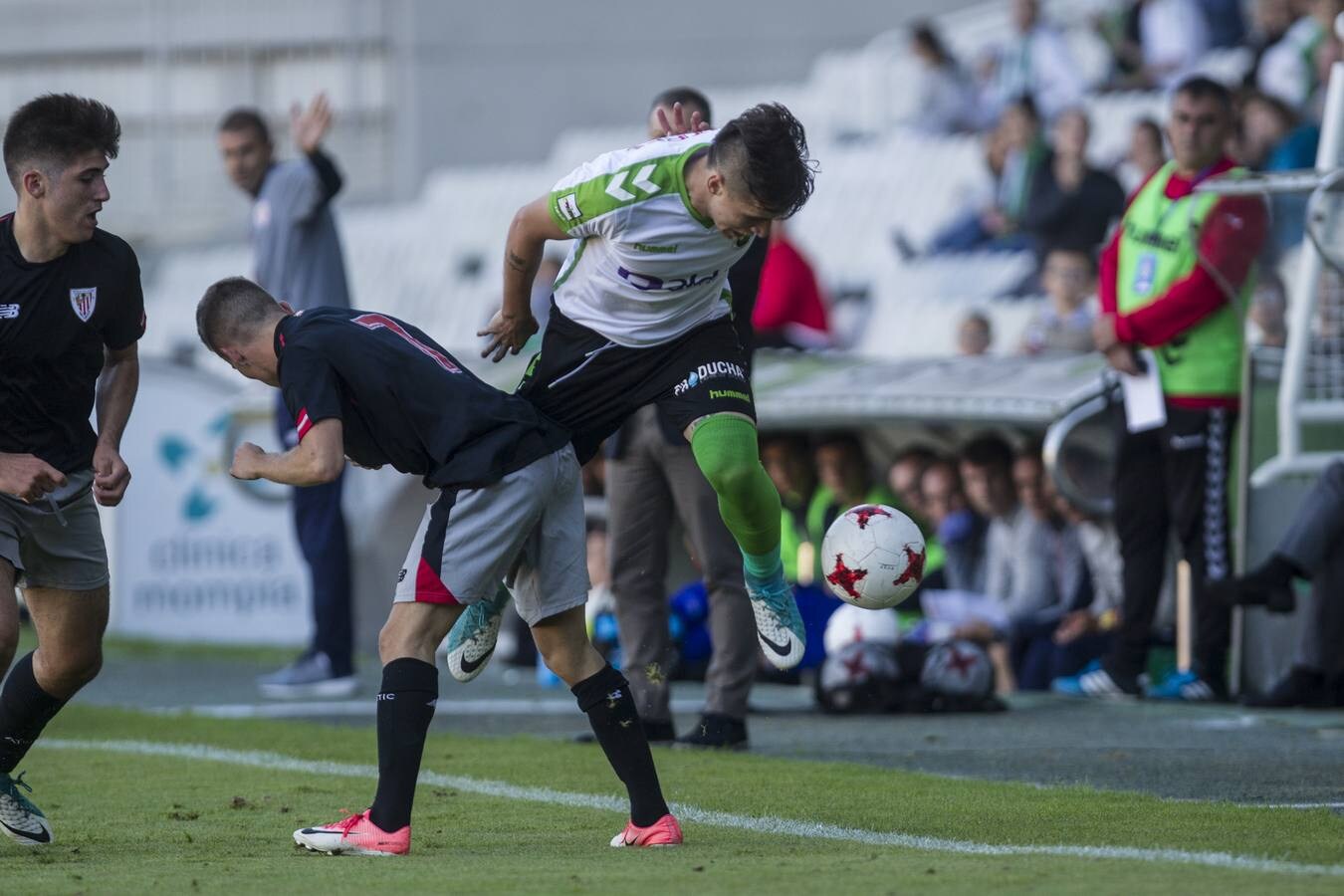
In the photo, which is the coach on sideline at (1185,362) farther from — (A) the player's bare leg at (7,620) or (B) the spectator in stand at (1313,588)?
(A) the player's bare leg at (7,620)

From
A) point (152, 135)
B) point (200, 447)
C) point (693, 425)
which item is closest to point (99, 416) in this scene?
point (693, 425)

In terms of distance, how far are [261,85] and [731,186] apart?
21924 mm

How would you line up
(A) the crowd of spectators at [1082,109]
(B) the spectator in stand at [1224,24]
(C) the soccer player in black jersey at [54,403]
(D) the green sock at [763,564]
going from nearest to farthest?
(C) the soccer player in black jersey at [54,403], (D) the green sock at [763,564], (A) the crowd of spectators at [1082,109], (B) the spectator in stand at [1224,24]

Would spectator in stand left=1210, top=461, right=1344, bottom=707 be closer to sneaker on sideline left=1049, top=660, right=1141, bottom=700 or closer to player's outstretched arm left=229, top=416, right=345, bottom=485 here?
sneaker on sideline left=1049, top=660, right=1141, bottom=700

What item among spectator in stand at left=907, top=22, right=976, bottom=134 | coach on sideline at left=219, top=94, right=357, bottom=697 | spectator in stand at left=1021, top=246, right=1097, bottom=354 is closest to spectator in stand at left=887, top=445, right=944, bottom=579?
spectator in stand at left=1021, top=246, right=1097, bottom=354

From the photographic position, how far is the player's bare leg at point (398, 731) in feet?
17.0

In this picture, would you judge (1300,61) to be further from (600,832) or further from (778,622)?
(600,832)

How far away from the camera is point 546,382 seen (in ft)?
20.2

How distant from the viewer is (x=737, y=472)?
612 centimetres

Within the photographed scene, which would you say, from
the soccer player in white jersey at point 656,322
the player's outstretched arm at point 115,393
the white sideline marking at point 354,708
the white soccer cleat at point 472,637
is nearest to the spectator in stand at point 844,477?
the white sideline marking at point 354,708

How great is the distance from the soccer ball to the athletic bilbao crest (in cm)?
218

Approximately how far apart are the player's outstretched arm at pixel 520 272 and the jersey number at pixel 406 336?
0.63 meters

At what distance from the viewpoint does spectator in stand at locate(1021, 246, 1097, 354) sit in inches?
457

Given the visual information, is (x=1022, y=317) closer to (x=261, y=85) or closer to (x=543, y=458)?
(x=543, y=458)
